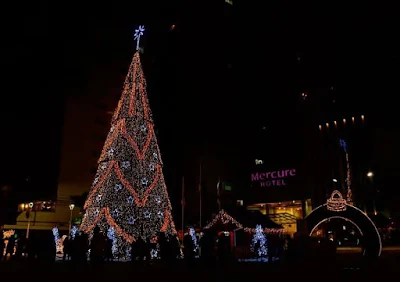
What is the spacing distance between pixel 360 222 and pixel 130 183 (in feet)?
46.0

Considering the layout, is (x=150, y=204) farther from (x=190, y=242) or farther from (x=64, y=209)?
(x=64, y=209)

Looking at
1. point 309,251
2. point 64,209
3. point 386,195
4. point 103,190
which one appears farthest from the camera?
point 386,195

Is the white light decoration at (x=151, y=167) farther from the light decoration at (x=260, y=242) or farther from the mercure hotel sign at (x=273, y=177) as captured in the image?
the mercure hotel sign at (x=273, y=177)

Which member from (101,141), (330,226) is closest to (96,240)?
(101,141)

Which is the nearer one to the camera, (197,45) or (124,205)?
(124,205)

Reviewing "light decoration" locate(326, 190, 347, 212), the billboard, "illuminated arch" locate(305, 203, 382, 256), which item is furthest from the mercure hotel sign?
"light decoration" locate(326, 190, 347, 212)

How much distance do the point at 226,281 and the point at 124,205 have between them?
1026cm

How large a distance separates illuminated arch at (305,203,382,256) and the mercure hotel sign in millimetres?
22902

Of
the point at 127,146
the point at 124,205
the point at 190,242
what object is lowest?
the point at 190,242

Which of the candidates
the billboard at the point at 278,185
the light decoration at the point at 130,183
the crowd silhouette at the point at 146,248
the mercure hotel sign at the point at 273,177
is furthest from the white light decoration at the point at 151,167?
the mercure hotel sign at the point at 273,177

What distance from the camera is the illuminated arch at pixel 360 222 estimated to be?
23.4 meters

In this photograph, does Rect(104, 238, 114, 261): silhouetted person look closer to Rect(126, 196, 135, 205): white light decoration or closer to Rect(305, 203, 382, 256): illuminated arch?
Rect(126, 196, 135, 205): white light decoration

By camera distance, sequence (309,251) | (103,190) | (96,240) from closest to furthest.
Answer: (96,240)
(103,190)
(309,251)

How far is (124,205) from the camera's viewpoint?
19.7 metres
